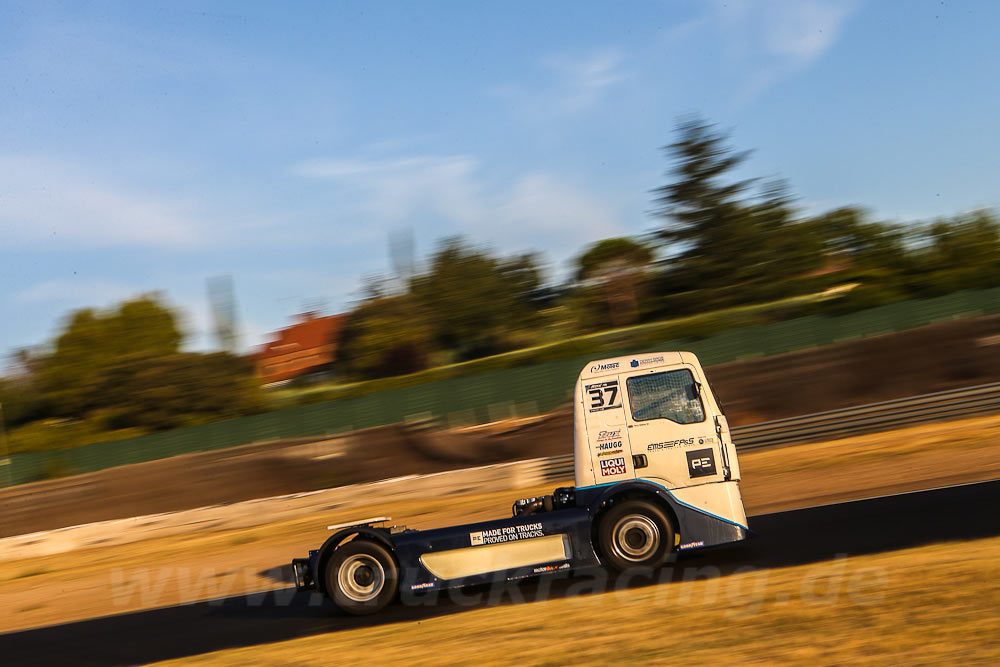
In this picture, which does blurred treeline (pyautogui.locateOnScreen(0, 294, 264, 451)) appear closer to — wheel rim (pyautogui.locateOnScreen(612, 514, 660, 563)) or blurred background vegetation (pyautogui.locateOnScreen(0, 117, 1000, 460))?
blurred background vegetation (pyautogui.locateOnScreen(0, 117, 1000, 460))

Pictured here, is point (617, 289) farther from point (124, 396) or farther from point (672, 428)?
point (672, 428)

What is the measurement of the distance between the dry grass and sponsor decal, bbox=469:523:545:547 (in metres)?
0.71

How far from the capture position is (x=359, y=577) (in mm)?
9352

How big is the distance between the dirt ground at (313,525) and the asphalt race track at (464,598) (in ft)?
4.20

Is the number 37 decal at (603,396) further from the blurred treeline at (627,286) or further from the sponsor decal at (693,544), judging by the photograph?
the blurred treeline at (627,286)

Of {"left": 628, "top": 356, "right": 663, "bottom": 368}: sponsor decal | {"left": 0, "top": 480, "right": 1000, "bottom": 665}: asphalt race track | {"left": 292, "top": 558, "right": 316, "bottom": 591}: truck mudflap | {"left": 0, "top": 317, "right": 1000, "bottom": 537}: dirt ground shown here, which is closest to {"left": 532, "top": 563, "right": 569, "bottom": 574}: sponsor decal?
{"left": 0, "top": 480, "right": 1000, "bottom": 665}: asphalt race track

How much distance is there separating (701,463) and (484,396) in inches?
610

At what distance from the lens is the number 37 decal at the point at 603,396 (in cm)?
934

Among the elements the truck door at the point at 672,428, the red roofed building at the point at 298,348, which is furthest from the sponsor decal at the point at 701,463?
the red roofed building at the point at 298,348

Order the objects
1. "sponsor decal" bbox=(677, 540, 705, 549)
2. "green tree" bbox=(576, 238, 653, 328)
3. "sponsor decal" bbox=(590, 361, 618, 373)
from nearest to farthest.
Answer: "sponsor decal" bbox=(677, 540, 705, 549) < "sponsor decal" bbox=(590, 361, 618, 373) < "green tree" bbox=(576, 238, 653, 328)

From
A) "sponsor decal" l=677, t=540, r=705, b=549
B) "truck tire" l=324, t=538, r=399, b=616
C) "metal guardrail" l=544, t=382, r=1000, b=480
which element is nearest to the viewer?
"sponsor decal" l=677, t=540, r=705, b=549

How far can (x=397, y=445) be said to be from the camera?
21.9 metres

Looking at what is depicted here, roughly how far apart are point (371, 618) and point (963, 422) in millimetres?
13820

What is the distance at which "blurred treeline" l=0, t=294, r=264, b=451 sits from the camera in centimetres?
4194
